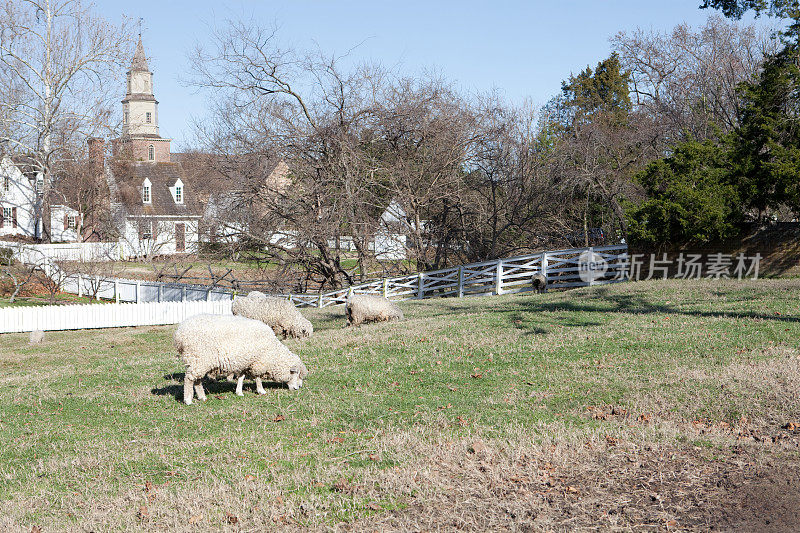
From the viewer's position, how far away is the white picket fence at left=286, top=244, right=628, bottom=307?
2569 centimetres

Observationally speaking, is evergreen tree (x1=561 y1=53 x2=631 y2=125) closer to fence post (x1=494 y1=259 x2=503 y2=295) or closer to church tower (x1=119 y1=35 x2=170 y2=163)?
fence post (x1=494 y1=259 x2=503 y2=295)

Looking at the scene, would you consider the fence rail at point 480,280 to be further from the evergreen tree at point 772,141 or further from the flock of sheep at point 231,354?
the flock of sheep at point 231,354

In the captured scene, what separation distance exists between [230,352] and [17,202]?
63.8 metres

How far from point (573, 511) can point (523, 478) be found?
2.55 feet

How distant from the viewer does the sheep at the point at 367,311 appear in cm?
1819

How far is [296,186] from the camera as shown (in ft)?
91.4

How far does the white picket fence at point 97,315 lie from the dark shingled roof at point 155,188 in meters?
33.5

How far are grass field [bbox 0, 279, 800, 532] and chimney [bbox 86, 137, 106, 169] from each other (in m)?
43.7

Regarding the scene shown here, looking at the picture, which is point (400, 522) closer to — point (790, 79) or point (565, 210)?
point (790, 79)

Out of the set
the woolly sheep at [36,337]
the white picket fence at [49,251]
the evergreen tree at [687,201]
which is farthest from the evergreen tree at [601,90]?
the woolly sheep at [36,337]

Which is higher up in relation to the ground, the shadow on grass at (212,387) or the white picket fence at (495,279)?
the white picket fence at (495,279)

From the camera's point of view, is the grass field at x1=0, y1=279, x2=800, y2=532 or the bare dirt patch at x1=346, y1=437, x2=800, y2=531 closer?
the bare dirt patch at x1=346, y1=437, x2=800, y2=531

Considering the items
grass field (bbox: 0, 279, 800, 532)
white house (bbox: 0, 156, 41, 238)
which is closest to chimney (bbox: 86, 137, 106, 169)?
white house (bbox: 0, 156, 41, 238)

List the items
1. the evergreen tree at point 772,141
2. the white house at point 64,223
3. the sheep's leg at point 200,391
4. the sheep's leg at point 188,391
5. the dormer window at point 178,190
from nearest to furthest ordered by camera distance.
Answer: the sheep's leg at point 188,391 < the sheep's leg at point 200,391 < the evergreen tree at point 772,141 < the white house at point 64,223 < the dormer window at point 178,190
